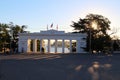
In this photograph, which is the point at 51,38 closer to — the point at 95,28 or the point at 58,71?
the point at 95,28

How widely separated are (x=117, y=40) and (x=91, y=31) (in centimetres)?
847

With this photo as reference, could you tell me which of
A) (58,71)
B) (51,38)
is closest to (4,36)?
(51,38)

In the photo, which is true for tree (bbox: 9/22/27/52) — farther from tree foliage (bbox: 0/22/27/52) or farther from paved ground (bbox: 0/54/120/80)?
paved ground (bbox: 0/54/120/80)

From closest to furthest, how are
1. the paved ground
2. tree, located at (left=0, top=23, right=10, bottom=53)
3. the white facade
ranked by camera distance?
the paved ground → the white facade → tree, located at (left=0, top=23, right=10, bottom=53)

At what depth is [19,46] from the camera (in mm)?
86312

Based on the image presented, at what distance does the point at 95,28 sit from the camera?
306 feet

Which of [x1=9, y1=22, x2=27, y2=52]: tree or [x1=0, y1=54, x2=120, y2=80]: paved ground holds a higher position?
[x1=9, y1=22, x2=27, y2=52]: tree

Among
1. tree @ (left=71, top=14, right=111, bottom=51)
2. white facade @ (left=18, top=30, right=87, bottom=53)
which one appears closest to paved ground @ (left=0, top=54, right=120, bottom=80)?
white facade @ (left=18, top=30, right=87, bottom=53)

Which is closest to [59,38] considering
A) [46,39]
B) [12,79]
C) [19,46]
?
Result: [46,39]

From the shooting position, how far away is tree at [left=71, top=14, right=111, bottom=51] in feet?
282

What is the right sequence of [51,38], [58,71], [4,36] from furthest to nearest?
[4,36] < [51,38] < [58,71]

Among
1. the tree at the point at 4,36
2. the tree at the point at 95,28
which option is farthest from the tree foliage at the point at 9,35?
the tree at the point at 95,28

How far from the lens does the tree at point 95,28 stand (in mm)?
86062

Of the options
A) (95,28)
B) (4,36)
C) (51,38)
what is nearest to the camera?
(51,38)
